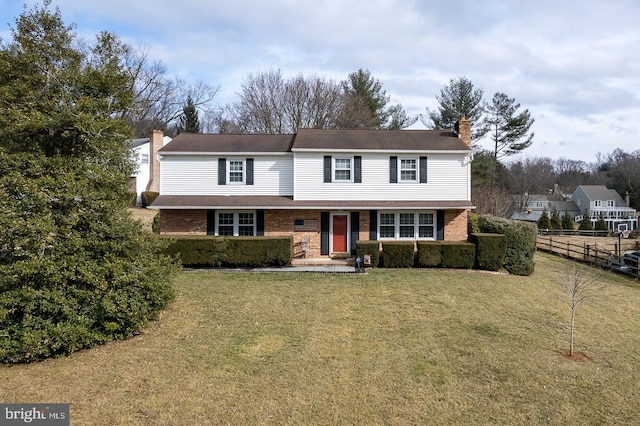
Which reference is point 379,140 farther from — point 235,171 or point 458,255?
point 235,171

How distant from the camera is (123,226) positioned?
27.9 feet

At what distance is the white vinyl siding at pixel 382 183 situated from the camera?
1839cm

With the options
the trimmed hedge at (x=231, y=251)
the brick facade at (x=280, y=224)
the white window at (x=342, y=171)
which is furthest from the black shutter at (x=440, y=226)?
Result: the trimmed hedge at (x=231, y=251)

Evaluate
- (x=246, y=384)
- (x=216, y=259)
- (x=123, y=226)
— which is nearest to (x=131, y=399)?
(x=246, y=384)

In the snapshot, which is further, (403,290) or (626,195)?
(626,195)

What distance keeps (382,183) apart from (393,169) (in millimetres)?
856

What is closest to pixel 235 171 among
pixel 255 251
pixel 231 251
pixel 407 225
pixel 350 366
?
pixel 231 251

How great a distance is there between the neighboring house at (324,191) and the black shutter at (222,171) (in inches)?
1.9

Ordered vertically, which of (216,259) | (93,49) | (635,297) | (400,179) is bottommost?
(635,297)

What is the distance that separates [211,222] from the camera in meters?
18.2

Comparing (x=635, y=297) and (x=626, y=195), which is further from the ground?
(x=626, y=195)

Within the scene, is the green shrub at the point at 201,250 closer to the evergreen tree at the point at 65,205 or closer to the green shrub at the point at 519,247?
the evergreen tree at the point at 65,205

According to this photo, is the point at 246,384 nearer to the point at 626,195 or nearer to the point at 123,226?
the point at 123,226

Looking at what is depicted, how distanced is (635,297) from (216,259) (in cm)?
1609
